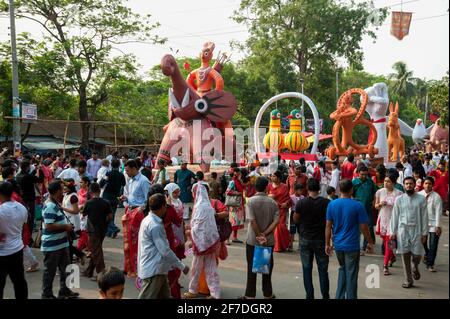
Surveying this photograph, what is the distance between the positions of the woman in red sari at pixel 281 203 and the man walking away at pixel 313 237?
2.42 m

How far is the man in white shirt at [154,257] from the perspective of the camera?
4164mm

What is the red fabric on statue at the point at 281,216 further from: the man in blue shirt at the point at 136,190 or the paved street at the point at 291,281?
the man in blue shirt at the point at 136,190

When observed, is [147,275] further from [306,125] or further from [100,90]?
[306,125]

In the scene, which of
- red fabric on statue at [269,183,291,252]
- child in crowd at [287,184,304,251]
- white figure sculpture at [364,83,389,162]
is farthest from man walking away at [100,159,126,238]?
white figure sculpture at [364,83,389,162]

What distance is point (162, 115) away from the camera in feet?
Answer: 109

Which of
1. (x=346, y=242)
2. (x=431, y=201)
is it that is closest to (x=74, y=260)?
(x=346, y=242)

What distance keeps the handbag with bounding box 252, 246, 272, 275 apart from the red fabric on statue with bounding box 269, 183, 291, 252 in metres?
2.53

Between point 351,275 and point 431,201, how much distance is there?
2316 mm

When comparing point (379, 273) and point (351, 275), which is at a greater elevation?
point (351, 275)

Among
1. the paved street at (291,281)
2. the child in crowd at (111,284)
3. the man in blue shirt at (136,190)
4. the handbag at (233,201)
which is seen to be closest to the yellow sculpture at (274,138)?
the handbag at (233,201)

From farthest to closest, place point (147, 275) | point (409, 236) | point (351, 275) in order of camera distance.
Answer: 1. point (409, 236)
2. point (351, 275)
3. point (147, 275)

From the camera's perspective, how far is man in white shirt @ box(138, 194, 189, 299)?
13.7 ft

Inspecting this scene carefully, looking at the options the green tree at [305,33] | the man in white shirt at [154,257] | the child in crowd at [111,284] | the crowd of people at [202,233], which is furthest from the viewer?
the green tree at [305,33]

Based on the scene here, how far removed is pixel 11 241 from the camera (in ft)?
15.9
